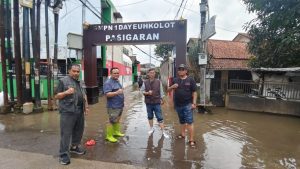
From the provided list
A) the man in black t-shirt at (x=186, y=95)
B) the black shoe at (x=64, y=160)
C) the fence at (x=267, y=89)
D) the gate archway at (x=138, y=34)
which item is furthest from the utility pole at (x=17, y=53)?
the fence at (x=267, y=89)

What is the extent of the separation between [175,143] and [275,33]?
30.5 feet

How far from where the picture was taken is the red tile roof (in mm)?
21000

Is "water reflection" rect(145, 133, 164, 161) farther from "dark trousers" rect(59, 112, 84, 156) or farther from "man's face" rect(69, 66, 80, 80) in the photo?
"man's face" rect(69, 66, 80, 80)

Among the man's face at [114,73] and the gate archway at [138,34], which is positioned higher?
the gate archway at [138,34]

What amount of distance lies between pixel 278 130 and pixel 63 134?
6.37 metres

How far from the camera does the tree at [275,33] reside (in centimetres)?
1128

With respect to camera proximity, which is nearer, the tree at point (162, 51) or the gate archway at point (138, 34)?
the gate archway at point (138, 34)

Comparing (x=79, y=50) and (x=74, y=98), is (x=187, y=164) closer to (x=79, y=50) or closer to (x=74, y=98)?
(x=74, y=98)

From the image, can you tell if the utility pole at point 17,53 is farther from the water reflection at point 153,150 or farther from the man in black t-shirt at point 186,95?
the man in black t-shirt at point 186,95

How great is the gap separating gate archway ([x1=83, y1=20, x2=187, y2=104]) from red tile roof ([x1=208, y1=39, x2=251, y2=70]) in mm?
11013

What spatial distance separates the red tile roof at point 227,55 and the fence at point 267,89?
6.00 metres

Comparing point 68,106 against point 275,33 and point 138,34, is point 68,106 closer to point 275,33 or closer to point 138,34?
point 138,34

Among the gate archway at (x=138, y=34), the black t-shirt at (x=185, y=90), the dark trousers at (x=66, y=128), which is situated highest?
the gate archway at (x=138, y=34)

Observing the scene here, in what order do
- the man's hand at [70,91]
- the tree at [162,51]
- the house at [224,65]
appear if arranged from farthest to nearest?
the tree at [162,51] < the house at [224,65] < the man's hand at [70,91]
